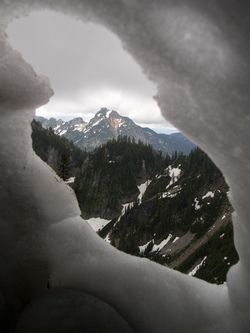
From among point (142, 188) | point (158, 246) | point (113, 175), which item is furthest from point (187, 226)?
point (113, 175)

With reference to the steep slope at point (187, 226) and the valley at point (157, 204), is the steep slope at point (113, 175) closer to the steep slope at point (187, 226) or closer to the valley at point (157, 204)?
the valley at point (157, 204)

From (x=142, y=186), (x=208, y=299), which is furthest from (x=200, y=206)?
(x=208, y=299)

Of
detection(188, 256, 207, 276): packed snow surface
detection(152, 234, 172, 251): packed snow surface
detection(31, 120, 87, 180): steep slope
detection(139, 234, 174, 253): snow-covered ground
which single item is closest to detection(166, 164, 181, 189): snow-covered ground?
detection(152, 234, 172, 251): packed snow surface

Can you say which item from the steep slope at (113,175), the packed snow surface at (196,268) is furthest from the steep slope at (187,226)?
the steep slope at (113,175)

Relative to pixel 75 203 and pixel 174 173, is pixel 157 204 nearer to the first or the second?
pixel 174 173

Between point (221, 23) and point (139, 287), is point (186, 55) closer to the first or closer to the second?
point (221, 23)

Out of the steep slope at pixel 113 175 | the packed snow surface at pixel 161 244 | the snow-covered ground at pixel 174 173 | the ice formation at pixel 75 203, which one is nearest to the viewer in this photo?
the ice formation at pixel 75 203

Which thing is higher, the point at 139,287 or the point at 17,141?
the point at 17,141

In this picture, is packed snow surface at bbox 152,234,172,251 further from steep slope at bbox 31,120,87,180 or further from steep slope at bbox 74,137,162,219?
steep slope at bbox 31,120,87,180
